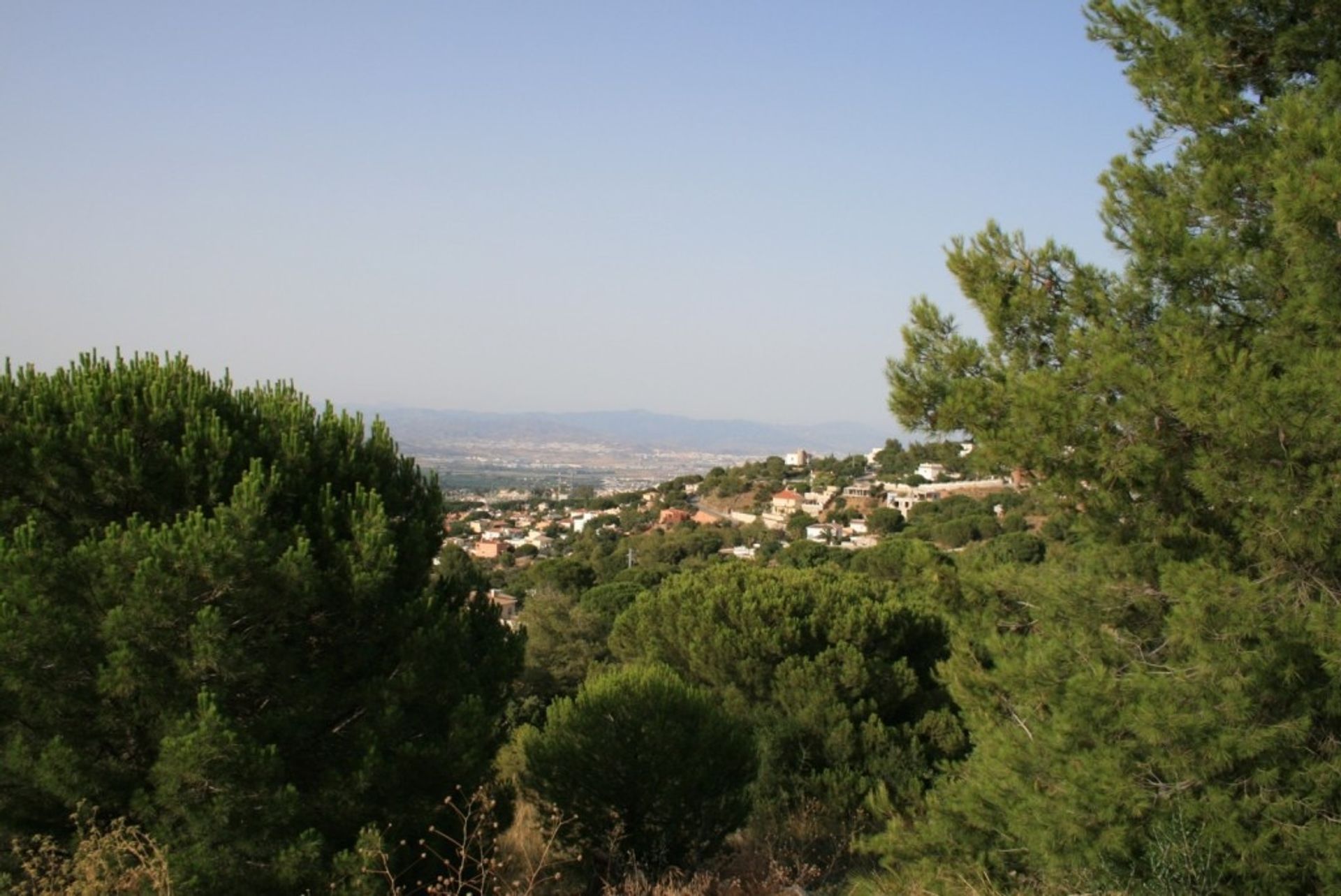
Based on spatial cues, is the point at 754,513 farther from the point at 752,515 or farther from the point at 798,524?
the point at 798,524

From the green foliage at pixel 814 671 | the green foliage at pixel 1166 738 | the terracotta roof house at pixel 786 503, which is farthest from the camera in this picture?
the terracotta roof house at pixel 786 503

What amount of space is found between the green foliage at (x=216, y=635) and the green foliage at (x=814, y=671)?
381cm

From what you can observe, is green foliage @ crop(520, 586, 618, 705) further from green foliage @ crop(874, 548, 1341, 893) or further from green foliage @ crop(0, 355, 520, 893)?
green foliage @ crop(874, 548, 1341, 893)

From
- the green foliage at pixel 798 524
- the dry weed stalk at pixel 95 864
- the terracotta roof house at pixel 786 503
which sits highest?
the dry weed stalk at pixel 95 864

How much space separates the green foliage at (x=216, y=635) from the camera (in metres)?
4.08

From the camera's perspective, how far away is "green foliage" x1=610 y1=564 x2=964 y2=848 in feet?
27.7

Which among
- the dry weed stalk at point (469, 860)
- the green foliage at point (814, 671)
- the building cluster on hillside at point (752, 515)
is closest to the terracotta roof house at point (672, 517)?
the building cluster on hillside at point (752, 515)

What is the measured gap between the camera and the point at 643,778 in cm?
589

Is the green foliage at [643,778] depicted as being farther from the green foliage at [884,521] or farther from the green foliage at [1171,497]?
the green foliage at [884,521]

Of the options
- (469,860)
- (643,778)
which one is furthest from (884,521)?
(469,860)

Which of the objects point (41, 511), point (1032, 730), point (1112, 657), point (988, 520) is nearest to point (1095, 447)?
point (1112, 657)

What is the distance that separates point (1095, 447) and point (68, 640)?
463 cm

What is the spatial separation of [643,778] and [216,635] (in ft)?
9.11

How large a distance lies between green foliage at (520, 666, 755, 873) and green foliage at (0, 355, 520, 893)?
1034mm
